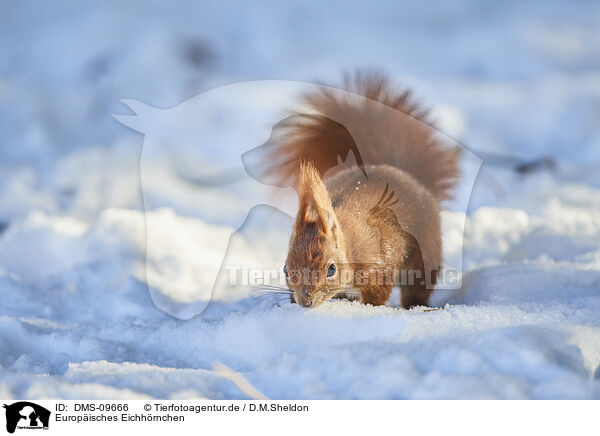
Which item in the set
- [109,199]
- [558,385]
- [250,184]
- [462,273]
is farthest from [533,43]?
[109,199]

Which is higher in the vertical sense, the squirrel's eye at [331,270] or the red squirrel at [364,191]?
the red squirrel at [364,191]

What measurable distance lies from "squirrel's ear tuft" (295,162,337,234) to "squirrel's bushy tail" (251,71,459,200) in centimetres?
12

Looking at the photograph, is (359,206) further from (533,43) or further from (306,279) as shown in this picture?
(533,43)

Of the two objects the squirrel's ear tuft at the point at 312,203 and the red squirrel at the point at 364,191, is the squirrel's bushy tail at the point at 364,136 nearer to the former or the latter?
the red squirrel at the point at 364,191

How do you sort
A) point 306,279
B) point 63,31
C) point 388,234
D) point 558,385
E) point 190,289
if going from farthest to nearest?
1. point 63,31
2. point 190,289
3. point 388,234
4. point 306,279
5. point 558,385

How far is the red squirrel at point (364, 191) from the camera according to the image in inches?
23.4

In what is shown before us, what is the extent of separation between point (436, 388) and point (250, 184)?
0.41 meters

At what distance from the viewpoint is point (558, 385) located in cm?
44
